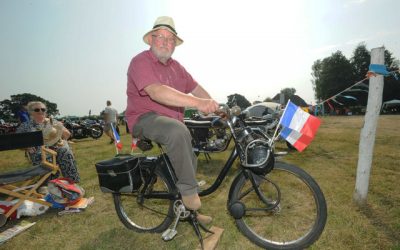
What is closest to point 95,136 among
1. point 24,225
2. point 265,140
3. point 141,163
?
point 24,225

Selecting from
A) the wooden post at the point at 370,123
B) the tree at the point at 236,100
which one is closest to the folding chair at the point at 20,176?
the tree at the point at 236,100

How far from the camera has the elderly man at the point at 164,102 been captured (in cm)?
221

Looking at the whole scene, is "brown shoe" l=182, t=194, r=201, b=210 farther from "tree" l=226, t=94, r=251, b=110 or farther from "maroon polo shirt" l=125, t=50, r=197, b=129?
"tree" l=226, t=94, r=251, b=110

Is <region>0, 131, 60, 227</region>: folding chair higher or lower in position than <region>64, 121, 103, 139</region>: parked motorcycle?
higher

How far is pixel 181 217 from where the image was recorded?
8.89ft

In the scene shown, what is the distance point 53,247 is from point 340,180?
17.8 ft

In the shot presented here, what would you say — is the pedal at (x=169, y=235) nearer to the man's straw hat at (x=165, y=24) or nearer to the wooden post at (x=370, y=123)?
the man's straw hat at (x=165, y=24)

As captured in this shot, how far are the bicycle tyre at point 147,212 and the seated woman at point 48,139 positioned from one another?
2100 mm

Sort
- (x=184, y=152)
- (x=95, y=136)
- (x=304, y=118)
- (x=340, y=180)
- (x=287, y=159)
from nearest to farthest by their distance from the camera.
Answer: (x=184, y=152) < (x=304, y=118) < (x=340, y=180) < (x=287, y=159) < (x=95, y=136)

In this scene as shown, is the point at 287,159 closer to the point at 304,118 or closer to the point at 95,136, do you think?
the point at 304,118

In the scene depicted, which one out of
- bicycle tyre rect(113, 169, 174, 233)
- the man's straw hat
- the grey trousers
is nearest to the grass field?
bicycle tyre rect(113, 169, 174, 233)

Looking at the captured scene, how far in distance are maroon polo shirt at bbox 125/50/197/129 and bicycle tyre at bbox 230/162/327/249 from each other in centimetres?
137

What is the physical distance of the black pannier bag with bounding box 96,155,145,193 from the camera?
2.68 metres

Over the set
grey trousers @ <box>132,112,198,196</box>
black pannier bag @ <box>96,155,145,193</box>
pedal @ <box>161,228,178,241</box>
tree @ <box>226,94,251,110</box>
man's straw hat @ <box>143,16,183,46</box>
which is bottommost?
pedal @ <box>161,228,178,241</box>
